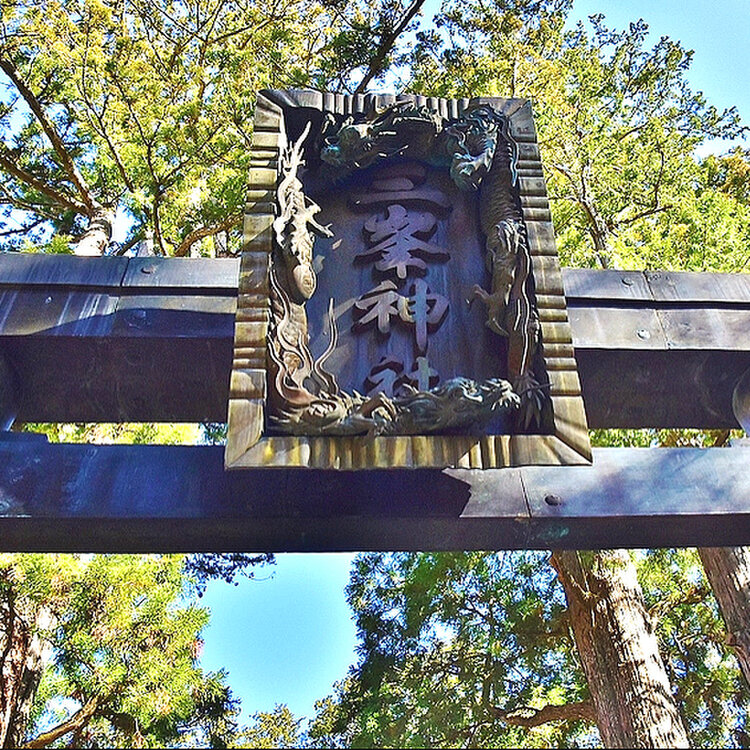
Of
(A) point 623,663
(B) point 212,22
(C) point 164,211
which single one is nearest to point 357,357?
(A) point 623,663

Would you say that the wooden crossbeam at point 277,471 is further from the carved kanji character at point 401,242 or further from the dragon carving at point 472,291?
the carved kanji character at point 401,242

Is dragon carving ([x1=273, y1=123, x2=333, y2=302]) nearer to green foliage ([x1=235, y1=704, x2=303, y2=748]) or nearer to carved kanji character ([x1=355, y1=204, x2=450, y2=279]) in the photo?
carved kanji character ([x1=355, y1=204, x2=450, y2=279])

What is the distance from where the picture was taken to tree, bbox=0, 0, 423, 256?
6.79 meters

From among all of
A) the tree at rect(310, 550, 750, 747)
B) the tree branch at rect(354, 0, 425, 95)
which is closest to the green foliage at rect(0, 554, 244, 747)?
the tree at rect(310, 550, 750, 747)

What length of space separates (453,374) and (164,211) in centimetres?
576

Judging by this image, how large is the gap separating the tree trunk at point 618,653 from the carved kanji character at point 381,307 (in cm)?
381

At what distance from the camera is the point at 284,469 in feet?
7.22

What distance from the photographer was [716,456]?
8.57ft

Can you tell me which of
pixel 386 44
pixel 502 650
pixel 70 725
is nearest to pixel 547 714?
pixel 502 650

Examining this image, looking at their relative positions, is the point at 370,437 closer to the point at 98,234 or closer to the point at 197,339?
the point at 197,339

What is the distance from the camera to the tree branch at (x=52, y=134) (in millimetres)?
7578

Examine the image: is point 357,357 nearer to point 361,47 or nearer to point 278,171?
point 278,171

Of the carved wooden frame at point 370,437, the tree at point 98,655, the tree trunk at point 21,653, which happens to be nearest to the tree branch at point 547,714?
the tree at point 98,655

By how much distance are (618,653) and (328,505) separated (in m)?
3.95
